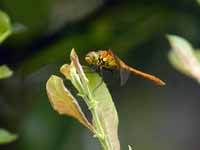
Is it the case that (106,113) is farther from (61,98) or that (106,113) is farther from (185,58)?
(185,58)

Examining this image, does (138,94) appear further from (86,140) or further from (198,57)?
(198,57)

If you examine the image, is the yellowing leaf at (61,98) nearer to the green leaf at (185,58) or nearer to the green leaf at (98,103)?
the green leaf at (98,103)

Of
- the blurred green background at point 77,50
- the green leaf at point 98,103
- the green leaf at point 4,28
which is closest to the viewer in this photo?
the green leaf at point 98,103

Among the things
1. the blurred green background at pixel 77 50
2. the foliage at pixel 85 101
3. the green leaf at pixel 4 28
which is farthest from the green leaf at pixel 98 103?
the blurred green background at pixel 77 50

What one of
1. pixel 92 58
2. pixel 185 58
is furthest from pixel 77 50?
pixel 92 58

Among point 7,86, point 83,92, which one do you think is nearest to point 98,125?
point 83,92

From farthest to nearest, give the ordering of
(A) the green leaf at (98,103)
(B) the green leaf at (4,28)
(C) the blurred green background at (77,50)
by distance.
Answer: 1. (C) the blurred green background at (77,50)
2. (B) the green leaf at (4,28)
3. (A) the green leaf at (98,103)
